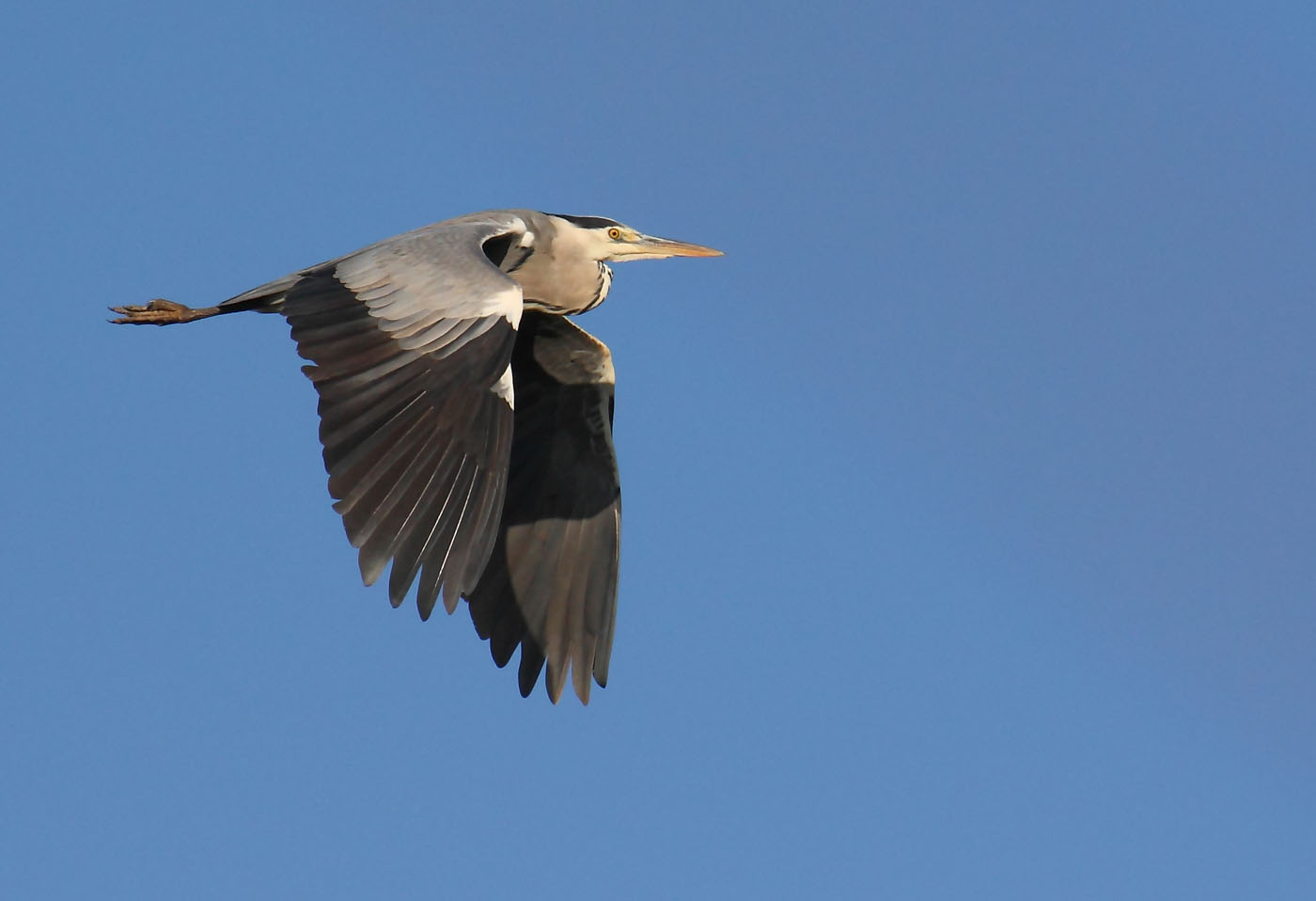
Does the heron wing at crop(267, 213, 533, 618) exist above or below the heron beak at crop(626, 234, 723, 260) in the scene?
below

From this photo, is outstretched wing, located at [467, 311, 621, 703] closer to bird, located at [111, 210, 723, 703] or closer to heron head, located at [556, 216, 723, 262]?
bird, located at [111, 210, 723, 703]

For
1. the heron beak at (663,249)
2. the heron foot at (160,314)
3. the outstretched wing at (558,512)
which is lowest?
the outstretched wing at (558,512)

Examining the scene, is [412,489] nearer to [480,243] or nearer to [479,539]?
→ [479,539]

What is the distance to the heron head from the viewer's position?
422 inches

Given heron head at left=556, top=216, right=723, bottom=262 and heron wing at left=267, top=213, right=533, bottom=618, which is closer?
heron wing at left=267, top=213, right=533, bottom=618

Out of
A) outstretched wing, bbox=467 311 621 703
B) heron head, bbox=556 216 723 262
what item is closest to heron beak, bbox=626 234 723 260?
heron head, bbox=556 216 723 262

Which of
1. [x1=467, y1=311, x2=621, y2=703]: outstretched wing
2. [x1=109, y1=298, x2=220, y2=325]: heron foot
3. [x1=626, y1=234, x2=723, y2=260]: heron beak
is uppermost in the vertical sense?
[x1=626, y1=234, x2=723, y2=260]: heron beak

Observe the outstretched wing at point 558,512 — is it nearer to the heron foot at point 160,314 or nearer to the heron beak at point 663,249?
the heron beak at point 663,249

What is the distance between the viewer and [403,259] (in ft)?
29.0

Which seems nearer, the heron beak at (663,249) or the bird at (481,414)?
the bird at (481,414)

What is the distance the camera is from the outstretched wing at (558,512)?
10383 millimetres

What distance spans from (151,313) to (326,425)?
11.0ft

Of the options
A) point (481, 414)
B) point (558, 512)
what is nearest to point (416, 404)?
point (481, 414)

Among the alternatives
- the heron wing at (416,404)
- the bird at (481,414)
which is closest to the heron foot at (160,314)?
the bird at (481,414)
